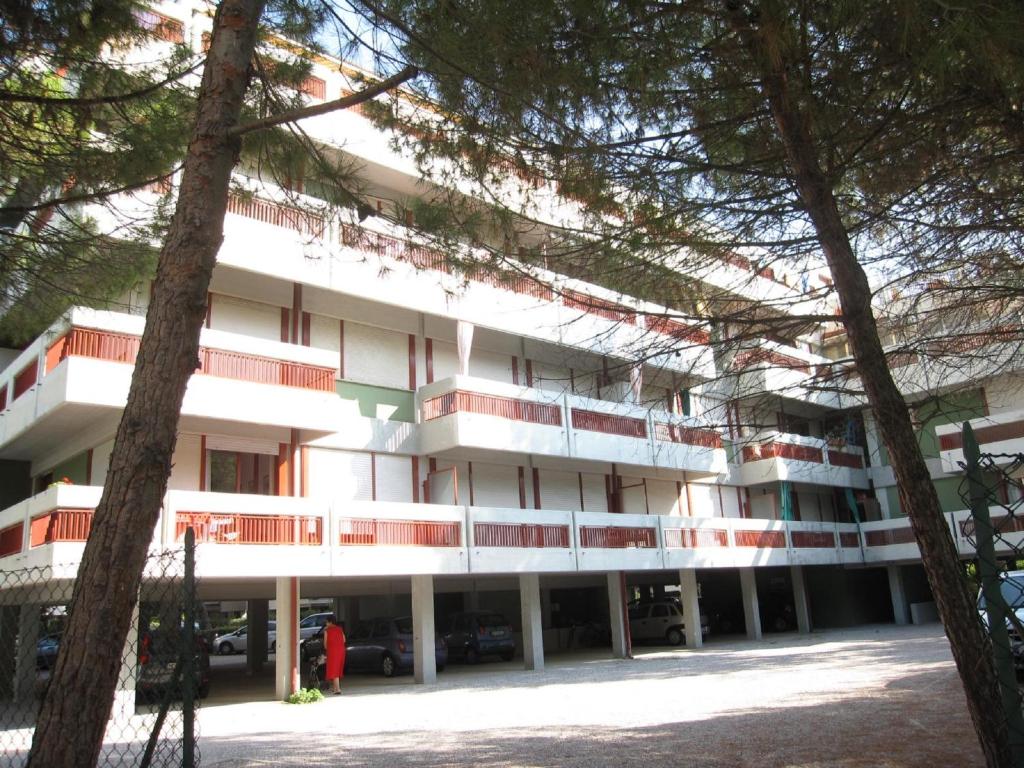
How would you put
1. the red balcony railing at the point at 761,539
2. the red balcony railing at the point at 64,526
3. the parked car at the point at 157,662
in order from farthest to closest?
1. the red balcony railing at the point at 761,539
2. the red balcony railing at the point at 64,526
3. the parked car at the point at 157,662

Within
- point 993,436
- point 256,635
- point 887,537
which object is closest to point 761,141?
point 256,635

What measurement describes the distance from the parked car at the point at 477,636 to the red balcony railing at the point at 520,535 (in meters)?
3.80

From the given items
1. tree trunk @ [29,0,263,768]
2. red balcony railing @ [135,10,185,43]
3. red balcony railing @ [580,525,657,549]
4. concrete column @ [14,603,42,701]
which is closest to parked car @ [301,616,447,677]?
red balcony railing @ [580,525,657,549]

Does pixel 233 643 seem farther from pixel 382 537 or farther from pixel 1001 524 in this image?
pixel 1001 524

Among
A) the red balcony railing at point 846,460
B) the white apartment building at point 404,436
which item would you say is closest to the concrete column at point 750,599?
the white apartment building at point 404,436

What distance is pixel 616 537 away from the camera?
23.1 m

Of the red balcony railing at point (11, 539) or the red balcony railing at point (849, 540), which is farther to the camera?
the red balcony railing at point (849, 540)

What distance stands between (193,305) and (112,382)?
1134 cm

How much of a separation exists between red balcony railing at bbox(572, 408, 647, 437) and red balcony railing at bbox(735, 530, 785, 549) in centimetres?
476

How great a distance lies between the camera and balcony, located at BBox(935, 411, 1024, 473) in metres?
27.7

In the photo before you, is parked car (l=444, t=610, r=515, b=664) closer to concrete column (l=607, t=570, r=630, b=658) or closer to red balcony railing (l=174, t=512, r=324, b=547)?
concrete column (l=607, t=570, r=630, b=658)

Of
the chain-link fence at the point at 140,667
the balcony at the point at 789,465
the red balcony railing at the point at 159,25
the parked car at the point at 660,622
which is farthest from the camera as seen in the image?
the balcony at the point at 789,465

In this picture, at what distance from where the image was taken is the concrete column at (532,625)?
69.1 ft

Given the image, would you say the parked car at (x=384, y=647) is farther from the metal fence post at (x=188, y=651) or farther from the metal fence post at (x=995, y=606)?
the metal fence post at (x=995, y=606)
